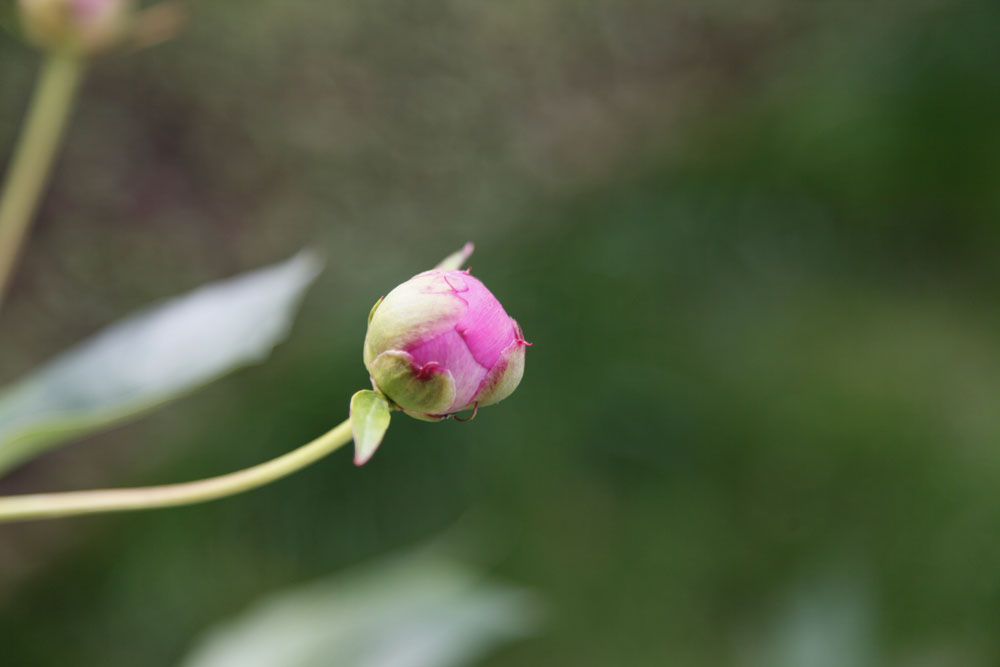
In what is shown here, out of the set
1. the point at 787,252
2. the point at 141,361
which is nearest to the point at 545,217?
the point at 787,252

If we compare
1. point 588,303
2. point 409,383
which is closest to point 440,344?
point 409,383

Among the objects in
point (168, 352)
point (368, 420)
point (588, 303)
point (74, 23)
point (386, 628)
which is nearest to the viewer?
point (368, 420)

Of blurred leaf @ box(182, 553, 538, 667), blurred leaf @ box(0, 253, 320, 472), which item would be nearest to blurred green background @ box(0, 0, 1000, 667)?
blurred leaf @ box(182, 553, 538, 667)

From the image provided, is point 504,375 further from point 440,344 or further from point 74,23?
point 74,23

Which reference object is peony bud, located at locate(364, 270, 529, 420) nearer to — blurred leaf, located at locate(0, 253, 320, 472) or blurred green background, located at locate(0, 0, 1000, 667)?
blurred leaf, located at locate(0, 253, 320, 472)

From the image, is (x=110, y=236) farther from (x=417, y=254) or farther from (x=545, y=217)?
(x=545, y=217)

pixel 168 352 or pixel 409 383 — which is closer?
pixel 409 383
